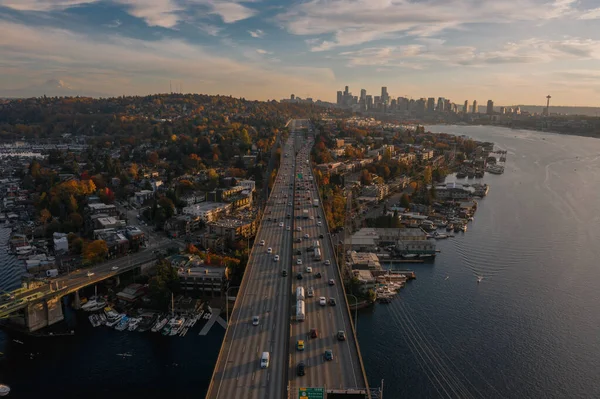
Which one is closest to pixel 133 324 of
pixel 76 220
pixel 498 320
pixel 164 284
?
pixel 164 284

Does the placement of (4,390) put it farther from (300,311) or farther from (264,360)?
(300,311)

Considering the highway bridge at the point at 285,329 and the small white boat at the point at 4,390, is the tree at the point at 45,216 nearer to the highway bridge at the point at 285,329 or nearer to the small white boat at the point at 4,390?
the highway bridge at the point at 285,329

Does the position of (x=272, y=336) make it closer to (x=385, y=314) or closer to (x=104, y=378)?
(x=104, y=378)

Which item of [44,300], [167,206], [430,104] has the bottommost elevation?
[44,300]

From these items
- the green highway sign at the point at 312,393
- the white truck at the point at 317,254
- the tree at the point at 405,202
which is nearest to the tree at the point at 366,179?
the tree at the point at 405,202

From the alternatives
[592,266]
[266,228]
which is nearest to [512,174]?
[592,266]
